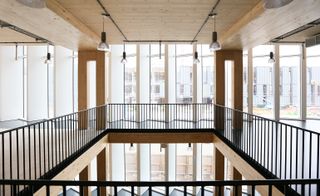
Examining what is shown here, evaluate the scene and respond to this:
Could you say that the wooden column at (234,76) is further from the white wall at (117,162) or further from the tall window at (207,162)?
the white wall at (117,162)

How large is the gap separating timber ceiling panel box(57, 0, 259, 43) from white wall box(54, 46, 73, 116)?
16.7 feet

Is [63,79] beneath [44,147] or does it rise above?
above

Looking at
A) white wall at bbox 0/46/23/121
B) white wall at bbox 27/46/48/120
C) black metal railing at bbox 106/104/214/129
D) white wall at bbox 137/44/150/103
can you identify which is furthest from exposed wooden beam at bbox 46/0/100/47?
white wall at bbox 0/46/23/121

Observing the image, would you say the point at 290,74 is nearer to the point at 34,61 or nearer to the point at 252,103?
the point at 252,103

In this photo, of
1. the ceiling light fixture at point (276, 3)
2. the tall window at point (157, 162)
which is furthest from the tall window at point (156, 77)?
the ceiling light fixture at point (276, 3)

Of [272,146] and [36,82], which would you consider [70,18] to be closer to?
[272,146]

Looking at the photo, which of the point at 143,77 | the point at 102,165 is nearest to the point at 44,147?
the point at 102,165

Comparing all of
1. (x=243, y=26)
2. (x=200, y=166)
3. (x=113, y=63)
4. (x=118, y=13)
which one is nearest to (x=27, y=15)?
(x=118, y=13)

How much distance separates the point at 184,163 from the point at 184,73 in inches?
165


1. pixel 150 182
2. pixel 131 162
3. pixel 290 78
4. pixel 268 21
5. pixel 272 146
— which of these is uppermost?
pixel 268 21

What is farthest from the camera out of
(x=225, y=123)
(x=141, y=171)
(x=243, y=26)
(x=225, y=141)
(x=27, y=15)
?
(x=141, y=171)

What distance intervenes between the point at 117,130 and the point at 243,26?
514 cm

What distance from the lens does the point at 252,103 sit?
34.3ft

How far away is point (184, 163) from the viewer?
38.8 feet
